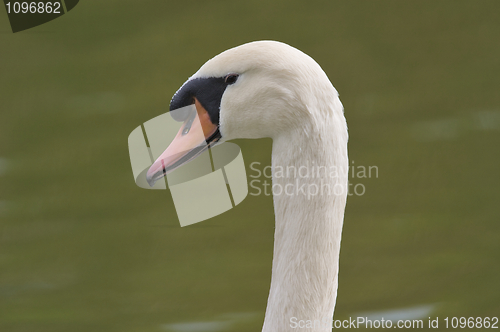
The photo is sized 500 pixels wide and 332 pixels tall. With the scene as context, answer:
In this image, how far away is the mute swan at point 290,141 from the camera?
50.8 inches

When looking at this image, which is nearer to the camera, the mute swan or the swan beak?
the mute swan

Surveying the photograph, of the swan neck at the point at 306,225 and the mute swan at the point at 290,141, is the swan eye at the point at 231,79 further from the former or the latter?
the swan neck at the point at 306,225

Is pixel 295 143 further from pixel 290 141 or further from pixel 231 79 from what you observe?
pixel 231 79

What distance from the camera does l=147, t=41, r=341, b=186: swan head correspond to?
1285 mm

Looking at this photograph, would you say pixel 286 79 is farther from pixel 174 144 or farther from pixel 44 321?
pixel 44 321

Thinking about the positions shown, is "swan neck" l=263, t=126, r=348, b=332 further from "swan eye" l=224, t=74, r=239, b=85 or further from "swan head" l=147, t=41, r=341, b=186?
"swan eye" l=224, t=74, r=239, b=85

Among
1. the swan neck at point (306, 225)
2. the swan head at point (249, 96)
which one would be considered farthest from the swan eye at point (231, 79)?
the swan neck at point (306, 225)

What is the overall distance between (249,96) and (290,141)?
0.46 feet

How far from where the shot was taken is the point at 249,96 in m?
1.35

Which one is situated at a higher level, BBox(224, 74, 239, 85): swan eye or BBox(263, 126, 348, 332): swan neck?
BBox(224, 74, 239, 85): swan eye

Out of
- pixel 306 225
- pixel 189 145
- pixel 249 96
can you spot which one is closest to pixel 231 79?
pixel 249 96

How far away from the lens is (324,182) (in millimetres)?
1311

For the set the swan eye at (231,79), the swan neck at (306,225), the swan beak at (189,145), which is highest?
the swan eye at (231,79)

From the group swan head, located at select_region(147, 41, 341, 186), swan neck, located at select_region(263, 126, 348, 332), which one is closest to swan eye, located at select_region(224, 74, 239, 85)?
swan head, located at select_region(147, 41, 341, 186)
